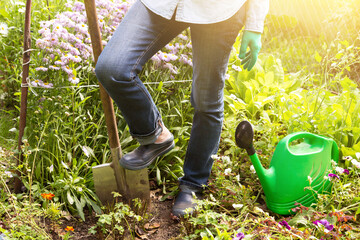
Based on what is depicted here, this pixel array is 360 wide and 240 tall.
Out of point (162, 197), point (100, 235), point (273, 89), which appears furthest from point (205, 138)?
point (273, 89)

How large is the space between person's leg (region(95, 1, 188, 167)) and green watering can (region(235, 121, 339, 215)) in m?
0.61

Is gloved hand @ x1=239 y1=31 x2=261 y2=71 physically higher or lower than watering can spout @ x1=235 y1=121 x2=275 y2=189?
higher

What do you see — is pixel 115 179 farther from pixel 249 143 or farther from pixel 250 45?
pixel 250 45

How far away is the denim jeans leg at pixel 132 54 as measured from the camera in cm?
170

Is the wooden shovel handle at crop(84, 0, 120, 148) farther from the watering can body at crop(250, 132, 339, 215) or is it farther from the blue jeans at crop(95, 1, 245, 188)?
the watering can body at crop(250, 132, 339, 215)

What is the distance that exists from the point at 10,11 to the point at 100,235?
91.0 inches

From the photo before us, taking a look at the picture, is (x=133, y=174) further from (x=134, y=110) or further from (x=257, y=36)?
(x=257, y=36)

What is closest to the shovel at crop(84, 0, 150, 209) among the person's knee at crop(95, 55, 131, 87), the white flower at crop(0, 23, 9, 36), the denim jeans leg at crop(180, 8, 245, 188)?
the denim jeans leg at crop(180, 8, 245, 188)

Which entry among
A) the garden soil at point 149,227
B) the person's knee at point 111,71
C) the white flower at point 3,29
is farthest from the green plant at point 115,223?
the white flower at point 3,29

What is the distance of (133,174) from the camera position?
87.8 inches

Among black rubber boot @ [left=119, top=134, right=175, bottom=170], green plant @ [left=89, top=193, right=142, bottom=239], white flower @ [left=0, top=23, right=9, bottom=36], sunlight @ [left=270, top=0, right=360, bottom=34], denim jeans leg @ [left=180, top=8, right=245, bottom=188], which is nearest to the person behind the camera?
denim jeans leg @ [left=180, top=8, right=245, bottom=188]

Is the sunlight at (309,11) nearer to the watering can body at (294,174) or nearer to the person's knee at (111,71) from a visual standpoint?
the watering can body at (294,174)

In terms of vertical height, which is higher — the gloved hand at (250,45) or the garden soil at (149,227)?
the gloved hand at (250,45)

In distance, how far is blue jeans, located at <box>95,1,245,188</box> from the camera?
1715 mm
